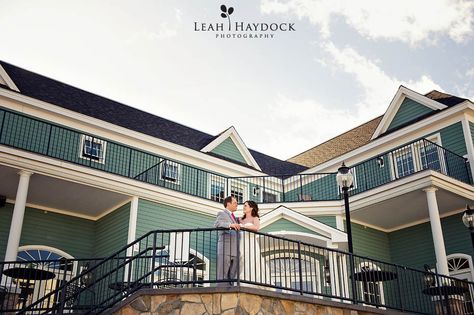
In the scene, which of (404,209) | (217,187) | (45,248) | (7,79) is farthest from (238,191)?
(7,79)

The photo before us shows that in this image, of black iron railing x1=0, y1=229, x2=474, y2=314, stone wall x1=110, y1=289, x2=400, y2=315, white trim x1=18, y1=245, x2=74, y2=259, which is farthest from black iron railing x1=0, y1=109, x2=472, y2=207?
stone wall x1=110, y1=289, x2=400, y2=315

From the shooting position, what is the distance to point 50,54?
1245 centimetres

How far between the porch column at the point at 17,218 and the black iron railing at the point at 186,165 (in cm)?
130

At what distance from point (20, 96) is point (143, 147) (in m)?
4.42

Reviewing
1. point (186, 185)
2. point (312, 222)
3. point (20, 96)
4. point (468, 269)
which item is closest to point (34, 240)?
point (20, 96)

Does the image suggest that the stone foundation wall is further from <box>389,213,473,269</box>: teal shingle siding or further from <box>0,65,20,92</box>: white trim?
<box>0,65,20,92</box>: white trim

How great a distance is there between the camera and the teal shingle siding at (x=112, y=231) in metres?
14.6

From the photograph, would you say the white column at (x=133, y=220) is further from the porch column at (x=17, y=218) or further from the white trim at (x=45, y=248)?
the porch column at (x=17, y=218)

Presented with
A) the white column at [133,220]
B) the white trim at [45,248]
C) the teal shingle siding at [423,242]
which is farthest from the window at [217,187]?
the teal shingle siding at [423,242]

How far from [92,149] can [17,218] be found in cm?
475

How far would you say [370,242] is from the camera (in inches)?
655

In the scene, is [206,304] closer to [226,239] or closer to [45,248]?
[226,239]

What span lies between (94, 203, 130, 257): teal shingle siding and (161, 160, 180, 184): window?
2719 millimetres

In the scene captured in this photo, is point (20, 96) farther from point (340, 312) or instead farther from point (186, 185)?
point (340, 312)
